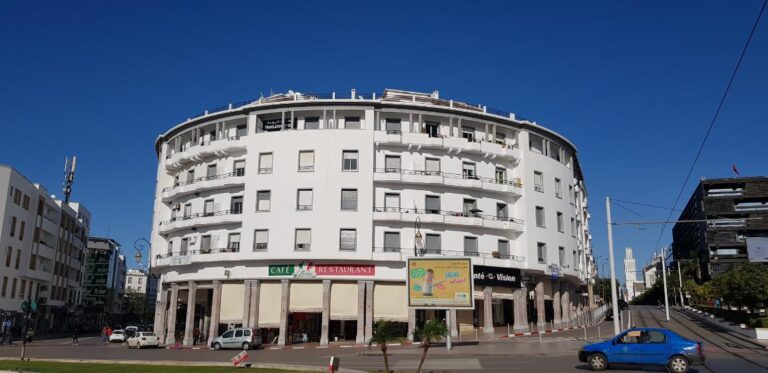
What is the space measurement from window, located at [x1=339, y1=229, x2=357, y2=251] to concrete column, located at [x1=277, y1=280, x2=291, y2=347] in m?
5.21

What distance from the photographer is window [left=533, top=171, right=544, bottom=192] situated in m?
53.1

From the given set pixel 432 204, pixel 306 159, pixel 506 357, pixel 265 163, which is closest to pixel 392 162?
pixel 432 204

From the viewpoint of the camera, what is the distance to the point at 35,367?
999 inches

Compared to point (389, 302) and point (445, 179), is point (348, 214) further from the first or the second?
point (445, 179)

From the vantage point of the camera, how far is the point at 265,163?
160 feet

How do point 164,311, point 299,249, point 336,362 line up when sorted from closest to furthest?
point 336,362, point 299,249, point 164,311

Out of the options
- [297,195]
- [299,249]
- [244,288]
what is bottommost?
[244,288]

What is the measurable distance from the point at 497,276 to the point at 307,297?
15.5 metres

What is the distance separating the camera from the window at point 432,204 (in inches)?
1927

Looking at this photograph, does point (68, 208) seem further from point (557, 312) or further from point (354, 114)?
point (557, 312)

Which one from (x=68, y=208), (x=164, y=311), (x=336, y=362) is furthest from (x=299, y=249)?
(x=68, y=208)

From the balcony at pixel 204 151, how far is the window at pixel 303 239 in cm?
924

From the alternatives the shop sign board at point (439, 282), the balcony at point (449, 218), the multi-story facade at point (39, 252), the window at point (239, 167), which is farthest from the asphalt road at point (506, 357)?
the multi-story facade at point (39, 252)

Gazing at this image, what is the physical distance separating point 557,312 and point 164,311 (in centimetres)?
3571
